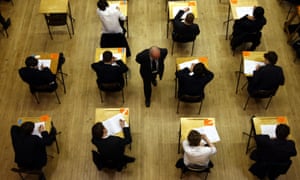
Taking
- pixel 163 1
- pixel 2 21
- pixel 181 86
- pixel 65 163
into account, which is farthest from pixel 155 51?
pixel 2 21

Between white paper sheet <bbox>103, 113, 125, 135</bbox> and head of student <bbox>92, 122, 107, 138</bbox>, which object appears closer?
head of student <bbox>92, 122, 107, 138</bbox>

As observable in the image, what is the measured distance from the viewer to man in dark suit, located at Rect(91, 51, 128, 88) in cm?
655

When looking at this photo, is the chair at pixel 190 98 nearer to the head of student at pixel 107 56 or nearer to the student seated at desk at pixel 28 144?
the head of student at pixel 107 56

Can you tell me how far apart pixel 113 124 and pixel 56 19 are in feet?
10.6

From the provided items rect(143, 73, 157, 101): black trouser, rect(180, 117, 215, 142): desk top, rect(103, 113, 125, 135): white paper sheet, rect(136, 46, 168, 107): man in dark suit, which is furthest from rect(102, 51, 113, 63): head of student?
rect(180, 117, 215, 142): desk top

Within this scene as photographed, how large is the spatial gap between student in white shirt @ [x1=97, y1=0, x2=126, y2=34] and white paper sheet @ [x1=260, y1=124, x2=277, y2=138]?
Result: 3369 millimetres

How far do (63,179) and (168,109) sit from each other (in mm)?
2355

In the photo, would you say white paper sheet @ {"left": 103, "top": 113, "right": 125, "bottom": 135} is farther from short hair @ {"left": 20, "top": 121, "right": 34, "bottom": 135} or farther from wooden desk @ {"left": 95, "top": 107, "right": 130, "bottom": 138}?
short hair @ {"left": 20, "top": 121, "right": 34, "bottom": 135}

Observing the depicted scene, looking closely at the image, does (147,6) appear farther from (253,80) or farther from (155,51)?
(253,80)

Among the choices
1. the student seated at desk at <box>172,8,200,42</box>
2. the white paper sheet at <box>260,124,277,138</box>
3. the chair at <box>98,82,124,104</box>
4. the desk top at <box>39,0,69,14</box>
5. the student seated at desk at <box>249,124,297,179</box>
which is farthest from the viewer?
the desk top at <box>39,0,69,14</box>

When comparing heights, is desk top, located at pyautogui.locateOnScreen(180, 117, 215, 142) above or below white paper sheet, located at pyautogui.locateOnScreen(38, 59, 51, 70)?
below

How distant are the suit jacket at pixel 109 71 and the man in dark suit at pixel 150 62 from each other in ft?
1.16

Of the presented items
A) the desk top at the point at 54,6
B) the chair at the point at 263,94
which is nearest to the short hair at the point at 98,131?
the chair at the point at 263,94

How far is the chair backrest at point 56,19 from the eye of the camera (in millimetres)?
8047
